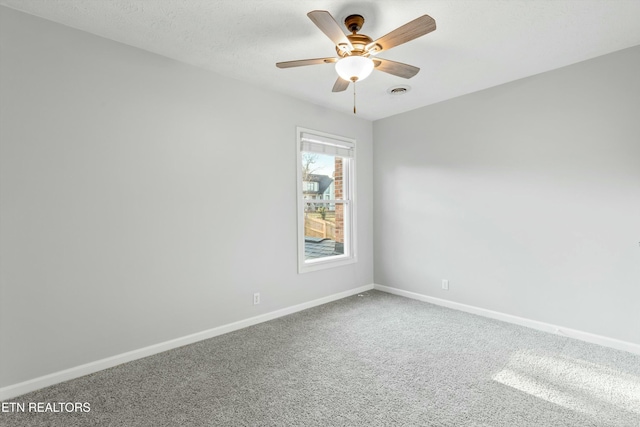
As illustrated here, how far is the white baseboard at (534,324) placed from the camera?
2.72m

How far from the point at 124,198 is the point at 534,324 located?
3928 millimetres

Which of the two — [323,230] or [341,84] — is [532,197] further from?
[323,230]

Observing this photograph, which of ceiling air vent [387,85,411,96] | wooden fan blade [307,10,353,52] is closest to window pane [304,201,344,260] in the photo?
ceiling air vent [387,85,411,96]

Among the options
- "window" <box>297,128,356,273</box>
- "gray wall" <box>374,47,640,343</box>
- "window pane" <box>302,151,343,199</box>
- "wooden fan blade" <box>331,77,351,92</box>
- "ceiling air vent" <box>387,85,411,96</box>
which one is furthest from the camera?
"window pane" <box>302,151,343,199</box>

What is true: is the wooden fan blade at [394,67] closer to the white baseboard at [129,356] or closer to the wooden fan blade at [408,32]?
the wooden fan blade at [408,32]

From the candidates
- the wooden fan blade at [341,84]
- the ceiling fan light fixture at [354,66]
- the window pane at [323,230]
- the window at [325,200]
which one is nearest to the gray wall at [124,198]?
the window at [325,200]

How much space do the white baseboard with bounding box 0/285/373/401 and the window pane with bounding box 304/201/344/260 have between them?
0.66 meters

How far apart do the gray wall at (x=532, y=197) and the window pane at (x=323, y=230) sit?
0.76 m

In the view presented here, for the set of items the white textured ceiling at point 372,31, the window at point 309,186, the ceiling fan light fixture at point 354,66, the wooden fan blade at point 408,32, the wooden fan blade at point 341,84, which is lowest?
the window at point 309,186

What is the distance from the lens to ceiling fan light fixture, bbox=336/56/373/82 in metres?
2.08

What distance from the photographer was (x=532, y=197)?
10.5 feet

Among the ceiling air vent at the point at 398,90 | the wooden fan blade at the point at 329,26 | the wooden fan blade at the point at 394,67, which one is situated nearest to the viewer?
the wooden fan blade at the point at 329,26

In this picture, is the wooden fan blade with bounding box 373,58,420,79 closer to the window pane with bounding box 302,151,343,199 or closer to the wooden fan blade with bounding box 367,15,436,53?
the wooden fan blade with bounding box 367,15,436,53

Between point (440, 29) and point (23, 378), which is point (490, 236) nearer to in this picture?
point (440, 29)
